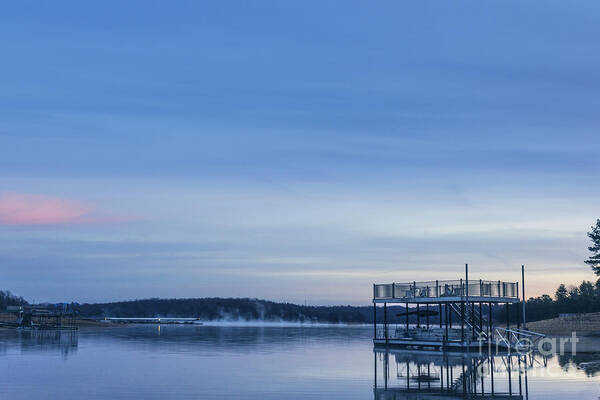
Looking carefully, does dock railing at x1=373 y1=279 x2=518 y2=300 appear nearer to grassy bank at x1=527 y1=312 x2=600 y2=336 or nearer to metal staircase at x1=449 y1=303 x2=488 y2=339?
metal staircase at x1=449 y1=303 x2=488 y2=339

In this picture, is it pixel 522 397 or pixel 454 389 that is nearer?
pixel 522 397

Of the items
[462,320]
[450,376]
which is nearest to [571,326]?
[462,320]

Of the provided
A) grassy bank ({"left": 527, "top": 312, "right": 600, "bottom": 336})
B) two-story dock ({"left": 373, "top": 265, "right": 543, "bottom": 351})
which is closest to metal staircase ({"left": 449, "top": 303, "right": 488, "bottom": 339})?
two-story dock ({"left": 373, "top": 265, "right": 543, "bottom": 351})

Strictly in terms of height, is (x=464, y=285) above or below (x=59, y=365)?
above

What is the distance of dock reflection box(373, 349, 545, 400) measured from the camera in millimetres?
30266

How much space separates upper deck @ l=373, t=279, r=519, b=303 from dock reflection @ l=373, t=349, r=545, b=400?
4.94 meters

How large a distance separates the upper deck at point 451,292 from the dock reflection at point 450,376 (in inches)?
195

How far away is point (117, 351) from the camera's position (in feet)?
184

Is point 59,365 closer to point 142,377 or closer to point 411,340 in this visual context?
point 142,377

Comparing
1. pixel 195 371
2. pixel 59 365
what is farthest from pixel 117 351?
pixel 195 371

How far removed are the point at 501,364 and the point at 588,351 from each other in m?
15.8

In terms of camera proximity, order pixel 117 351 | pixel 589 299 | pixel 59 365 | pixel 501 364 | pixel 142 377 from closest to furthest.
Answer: pixel 142 377 < pixel 59 365 < pixel 501 364 < pixel 117 351 < pixel 589 299

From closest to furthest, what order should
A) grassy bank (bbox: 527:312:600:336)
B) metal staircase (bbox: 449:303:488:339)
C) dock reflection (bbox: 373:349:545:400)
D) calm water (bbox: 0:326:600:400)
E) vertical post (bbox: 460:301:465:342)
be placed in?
1. calm water (bbox: 0:326:600:400)
2. dock reflection (bbox: 373:349:545:400)
3. vertical post (bbox: 460:301:465:342)
4. metal staircase (bbox: 449:303:488:339)
5. grassy bank (bbox: 527:312:600:336)

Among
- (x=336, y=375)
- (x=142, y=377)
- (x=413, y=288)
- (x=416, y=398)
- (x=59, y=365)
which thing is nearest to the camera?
(x=416, y=398)
